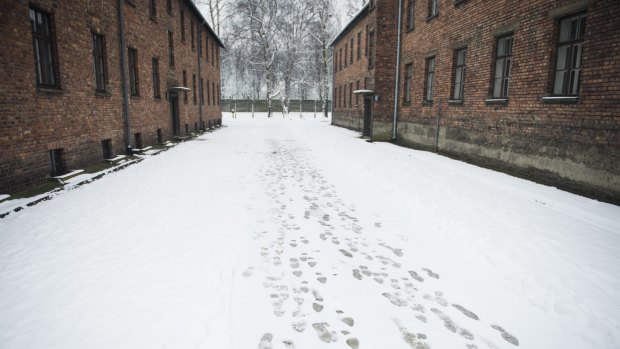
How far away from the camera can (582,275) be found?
11.8 feet

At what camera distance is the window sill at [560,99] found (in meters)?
6.88

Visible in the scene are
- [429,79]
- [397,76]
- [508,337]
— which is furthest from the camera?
[397,76]

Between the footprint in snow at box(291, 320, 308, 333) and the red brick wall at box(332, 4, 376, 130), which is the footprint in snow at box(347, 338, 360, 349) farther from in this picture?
the red brick wall at box(332, 4, 376, 130)

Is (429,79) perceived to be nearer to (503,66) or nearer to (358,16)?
(503,66)

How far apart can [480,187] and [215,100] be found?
23921 mm

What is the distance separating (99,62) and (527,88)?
10.8 m

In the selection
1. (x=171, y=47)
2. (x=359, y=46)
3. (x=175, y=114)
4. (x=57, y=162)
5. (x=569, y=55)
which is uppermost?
(x=359, y=46)

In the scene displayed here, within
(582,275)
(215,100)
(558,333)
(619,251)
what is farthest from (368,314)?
(215,100)

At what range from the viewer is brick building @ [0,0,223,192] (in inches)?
249

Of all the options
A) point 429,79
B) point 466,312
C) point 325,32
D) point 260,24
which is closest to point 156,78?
point 429,79

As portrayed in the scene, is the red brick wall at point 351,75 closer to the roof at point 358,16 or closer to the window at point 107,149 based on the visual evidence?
the roof at point 358,16

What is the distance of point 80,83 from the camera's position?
28.0ft

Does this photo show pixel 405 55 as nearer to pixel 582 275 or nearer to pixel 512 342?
pixel 582 275

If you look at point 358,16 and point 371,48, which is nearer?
point 371,48
